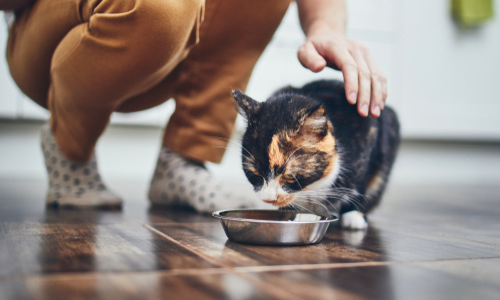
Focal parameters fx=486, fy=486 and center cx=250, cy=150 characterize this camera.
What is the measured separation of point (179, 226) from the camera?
37.3 inches

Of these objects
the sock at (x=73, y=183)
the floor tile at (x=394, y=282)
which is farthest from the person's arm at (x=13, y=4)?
the floor tile at (x=394, y=282)

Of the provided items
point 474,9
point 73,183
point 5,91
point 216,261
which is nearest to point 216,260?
point 216,261

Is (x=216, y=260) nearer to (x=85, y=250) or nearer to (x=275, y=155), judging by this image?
(x=85, y=250)

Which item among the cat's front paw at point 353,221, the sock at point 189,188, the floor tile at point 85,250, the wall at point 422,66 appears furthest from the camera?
the wall at point 422,66

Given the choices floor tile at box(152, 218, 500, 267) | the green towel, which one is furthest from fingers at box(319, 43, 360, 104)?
the green towel

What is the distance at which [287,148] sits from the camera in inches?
35.1

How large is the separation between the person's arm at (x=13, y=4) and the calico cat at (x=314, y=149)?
538 millimetres

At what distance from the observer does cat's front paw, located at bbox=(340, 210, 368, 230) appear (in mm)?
1009

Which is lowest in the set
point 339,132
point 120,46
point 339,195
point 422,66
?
point 339,195

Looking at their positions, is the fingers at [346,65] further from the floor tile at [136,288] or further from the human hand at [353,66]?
the floor tile at [136,288]

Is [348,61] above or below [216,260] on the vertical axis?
above

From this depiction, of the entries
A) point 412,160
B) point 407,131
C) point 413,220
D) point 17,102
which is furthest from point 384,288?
point 412,160

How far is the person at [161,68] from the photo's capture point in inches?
37.7

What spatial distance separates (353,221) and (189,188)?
1.39 ft
